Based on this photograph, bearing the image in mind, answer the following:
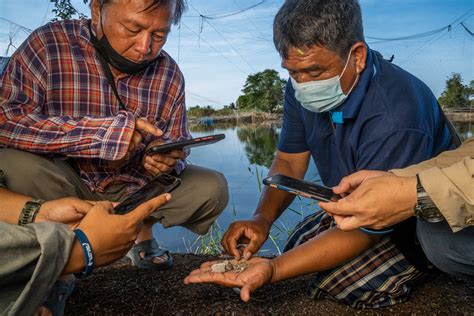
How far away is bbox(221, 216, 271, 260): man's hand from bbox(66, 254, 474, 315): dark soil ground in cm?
23

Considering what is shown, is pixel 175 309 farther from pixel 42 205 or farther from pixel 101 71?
pixel 101 71

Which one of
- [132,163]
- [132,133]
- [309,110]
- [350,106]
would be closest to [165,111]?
[132,163]

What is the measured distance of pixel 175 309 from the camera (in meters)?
2.12

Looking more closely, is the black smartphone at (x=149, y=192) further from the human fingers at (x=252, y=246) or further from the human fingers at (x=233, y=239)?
the human fingers at (x=252, y=246)

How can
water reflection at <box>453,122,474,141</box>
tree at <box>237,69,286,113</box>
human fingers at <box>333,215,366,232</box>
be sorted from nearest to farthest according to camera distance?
human fingers at <box>333,215,366,232</box>
water reflection at <box>453,122,474,141</box>
tree at <box>237,69,286,113</box>

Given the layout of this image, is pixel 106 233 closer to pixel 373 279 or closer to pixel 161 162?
pixel 161 162

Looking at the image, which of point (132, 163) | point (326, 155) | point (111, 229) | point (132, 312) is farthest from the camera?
point (132, 163)

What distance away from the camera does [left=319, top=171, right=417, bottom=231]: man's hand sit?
1.61 m

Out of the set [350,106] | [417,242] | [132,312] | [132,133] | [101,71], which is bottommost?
[132,312]

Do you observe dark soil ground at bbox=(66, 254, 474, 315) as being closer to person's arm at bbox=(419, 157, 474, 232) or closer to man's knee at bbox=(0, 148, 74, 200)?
man's knee at bbox=(0, 148, 74, 200)

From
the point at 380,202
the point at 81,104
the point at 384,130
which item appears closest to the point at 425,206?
the point at 380,202

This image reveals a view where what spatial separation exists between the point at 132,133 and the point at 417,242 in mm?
1588

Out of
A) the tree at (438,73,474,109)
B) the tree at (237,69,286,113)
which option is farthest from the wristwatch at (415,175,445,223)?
the tree at (237,69,286,113)

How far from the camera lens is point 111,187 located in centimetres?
269
